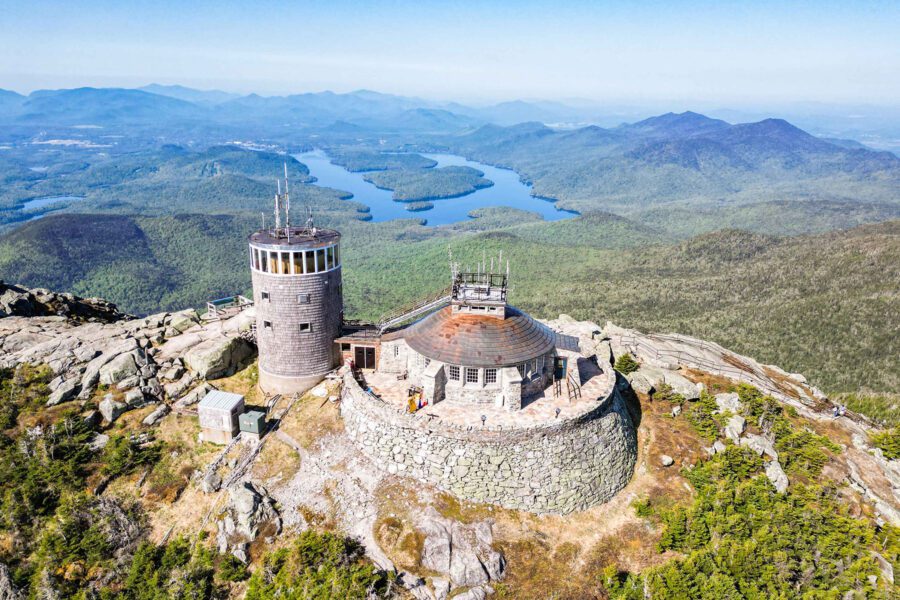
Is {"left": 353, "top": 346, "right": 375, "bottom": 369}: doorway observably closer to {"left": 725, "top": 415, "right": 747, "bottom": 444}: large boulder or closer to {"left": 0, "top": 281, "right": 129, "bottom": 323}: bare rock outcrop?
{"left": 725, "top": 415, "right": 747, "bottom": 444}: large boulder

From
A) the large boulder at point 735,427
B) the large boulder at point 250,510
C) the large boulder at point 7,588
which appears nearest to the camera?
the large boulder at point 7,588

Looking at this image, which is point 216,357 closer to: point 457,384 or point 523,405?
point 457,384

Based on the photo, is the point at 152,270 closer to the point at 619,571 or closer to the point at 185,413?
the point at 185,413

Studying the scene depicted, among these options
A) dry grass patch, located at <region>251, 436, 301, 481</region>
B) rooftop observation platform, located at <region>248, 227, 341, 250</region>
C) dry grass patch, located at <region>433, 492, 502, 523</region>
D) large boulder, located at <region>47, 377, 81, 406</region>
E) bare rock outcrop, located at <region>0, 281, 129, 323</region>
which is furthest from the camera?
bare rock outcrop, located at <region>0, 281, 129, 323</region>

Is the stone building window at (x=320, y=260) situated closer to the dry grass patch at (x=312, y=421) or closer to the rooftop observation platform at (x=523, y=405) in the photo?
the rooftop observation platform at (x=523, y=405)

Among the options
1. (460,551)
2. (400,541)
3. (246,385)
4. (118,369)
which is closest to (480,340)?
(460,551)

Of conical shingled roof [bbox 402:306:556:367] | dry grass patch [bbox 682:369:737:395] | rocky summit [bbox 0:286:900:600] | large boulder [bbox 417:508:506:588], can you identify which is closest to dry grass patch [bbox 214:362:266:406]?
rocky summit [bbox 0:286:900:600]

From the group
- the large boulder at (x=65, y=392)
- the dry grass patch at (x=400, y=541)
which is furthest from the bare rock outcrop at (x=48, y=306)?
the dry grass patch at (x=400, y=541)
